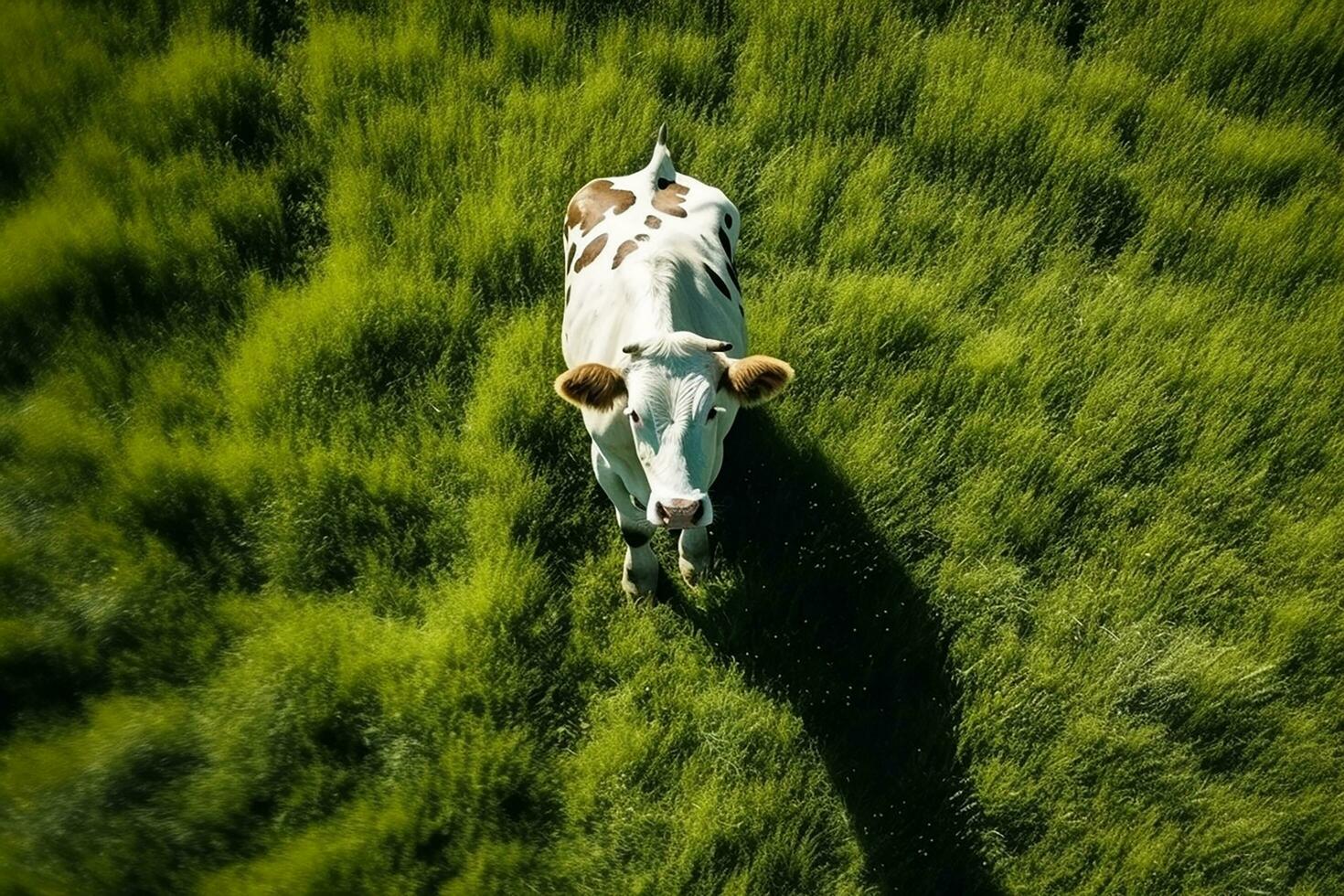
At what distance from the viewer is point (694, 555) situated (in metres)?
3.59

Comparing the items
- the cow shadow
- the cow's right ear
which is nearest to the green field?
the cow shadow

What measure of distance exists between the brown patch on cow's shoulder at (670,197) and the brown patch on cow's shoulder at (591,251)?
321mm

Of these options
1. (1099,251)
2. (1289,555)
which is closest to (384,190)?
(1099,251)

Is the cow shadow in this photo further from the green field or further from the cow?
the cow

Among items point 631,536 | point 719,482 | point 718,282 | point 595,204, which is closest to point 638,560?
point 631,536

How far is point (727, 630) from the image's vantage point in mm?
3471

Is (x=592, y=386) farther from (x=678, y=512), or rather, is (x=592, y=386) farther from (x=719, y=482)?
(x=719, y=482)

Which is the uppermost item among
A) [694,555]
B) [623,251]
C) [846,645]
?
[623,251]

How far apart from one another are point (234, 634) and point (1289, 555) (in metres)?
4.73

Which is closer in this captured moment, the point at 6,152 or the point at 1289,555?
the point at 1289,555

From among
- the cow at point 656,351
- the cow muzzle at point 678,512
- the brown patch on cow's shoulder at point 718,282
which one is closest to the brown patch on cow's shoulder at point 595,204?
the cow at point 656,351

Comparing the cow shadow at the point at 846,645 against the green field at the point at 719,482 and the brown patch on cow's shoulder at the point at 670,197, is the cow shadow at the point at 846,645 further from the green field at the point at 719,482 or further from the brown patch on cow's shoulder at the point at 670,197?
the brown patch on cow's shoulder at the point at 670,197

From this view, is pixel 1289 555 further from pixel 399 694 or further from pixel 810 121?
pixel 399 694

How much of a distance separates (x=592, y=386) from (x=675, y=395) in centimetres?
32
